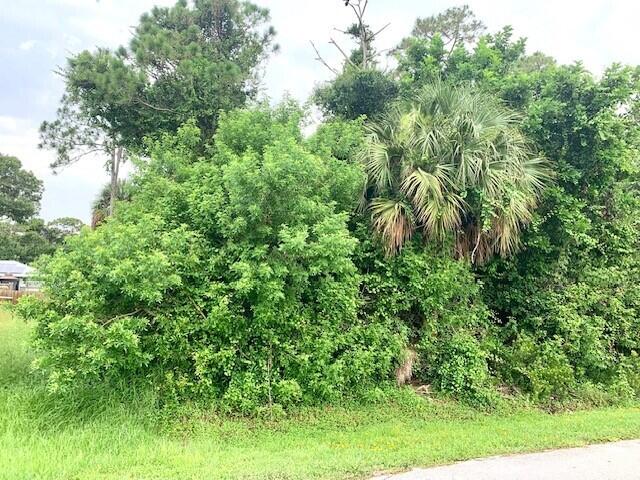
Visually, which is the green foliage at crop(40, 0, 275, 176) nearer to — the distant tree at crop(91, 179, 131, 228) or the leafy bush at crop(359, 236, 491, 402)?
the distant tree at crop(91, 179, 131, 228)

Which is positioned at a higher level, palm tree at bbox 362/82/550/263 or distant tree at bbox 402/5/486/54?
distant tree at bbox 402/5/486/54

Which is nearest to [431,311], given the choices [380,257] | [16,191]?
[380,257]

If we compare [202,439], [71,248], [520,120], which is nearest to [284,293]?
[202,439]

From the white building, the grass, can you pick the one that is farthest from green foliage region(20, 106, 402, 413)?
the white building

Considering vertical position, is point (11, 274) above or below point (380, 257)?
below

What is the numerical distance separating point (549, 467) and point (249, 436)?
2958 millimetres

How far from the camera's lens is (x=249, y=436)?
4.94 metres

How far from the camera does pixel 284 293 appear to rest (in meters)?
5.56

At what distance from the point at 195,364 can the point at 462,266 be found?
406cm

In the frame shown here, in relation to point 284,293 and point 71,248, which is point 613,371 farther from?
point 71,248

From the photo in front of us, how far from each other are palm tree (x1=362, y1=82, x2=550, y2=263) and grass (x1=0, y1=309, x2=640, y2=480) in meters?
2.42

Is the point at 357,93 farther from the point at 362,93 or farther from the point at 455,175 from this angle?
the point at 455,175

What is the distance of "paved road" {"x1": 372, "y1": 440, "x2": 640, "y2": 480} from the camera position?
12.9 ft

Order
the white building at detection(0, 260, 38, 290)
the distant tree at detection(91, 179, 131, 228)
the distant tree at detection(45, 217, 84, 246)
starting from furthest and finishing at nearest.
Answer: the distant tree at detection(45, 217, 84, 246) < the white building at detection(0, 260, 38, 290) < the distant tree at detection(91, 179, 131, 228)
